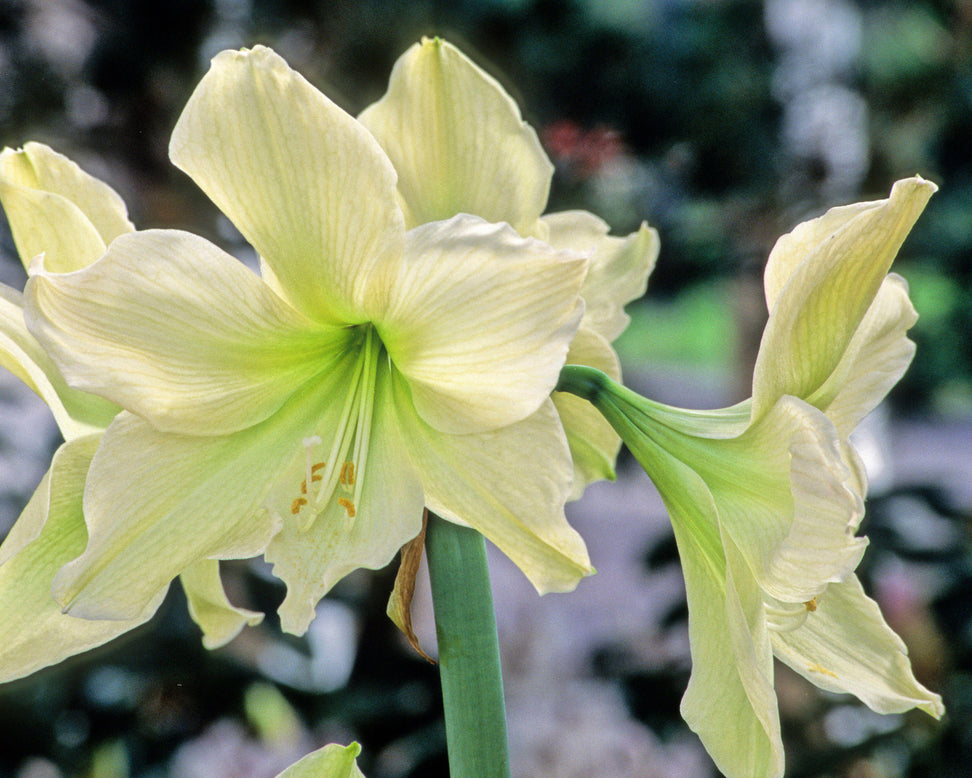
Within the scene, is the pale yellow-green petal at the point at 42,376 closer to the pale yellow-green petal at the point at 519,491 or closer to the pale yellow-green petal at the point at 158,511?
the pale yellow-green petal at the point at 158,511

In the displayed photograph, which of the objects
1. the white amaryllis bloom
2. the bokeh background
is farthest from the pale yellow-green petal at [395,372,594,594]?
the bokeh background

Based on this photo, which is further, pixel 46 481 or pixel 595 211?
pixel 595 211

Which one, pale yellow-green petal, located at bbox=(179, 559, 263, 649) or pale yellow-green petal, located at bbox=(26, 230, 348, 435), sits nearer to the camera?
pale yellow-green petal, located at bbox=(26, 230, 348, 435)

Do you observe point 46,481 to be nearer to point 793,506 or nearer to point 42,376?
point 42,376

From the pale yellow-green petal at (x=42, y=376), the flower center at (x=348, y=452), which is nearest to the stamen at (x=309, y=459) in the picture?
the flower center at (x=348, y=452)

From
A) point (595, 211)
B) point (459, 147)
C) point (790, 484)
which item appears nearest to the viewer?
point (790, 484)

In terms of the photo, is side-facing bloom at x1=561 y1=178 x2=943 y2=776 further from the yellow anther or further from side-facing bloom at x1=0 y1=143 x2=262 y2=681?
side-facing bloom at x1=0 y1=143 x2=262 y2=681

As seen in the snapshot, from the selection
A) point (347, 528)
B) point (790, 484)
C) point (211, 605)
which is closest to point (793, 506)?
point (790, 484)
